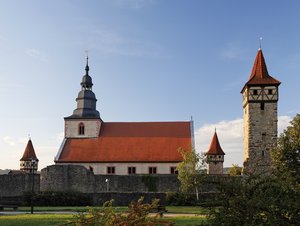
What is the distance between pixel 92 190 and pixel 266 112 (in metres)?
17.9

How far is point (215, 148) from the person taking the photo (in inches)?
1740

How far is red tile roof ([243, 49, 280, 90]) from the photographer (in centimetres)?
3900

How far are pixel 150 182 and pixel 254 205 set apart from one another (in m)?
31.8

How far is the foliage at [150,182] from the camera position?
36969mm

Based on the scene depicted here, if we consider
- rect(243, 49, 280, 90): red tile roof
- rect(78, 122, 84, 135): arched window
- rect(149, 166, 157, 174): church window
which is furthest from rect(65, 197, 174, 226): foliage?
rect(78, 122, 84, 135): arched window

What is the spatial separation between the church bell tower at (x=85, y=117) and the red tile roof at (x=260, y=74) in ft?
57.6

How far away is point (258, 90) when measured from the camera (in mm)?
38938

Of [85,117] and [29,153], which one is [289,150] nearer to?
[85,117]

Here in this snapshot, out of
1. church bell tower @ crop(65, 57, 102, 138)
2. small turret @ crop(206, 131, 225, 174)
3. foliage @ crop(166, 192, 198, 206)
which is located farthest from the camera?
church bell tower @ crop(65, 57, 102, 138)

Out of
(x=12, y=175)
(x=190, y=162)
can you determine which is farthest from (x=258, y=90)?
(x=12, y=175)

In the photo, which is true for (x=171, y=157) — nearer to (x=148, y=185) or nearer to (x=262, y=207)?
(x=148, y=185)

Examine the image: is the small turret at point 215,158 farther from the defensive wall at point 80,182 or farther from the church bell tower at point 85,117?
the church bell tower at point 85,117

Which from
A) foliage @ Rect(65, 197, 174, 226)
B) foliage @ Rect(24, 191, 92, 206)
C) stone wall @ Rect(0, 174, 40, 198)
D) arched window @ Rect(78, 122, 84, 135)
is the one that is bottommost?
foliage @ Rect(24, 191, 92, 206)

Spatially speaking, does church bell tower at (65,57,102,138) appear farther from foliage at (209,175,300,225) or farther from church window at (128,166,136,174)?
foliage at (209,175,300,225)
